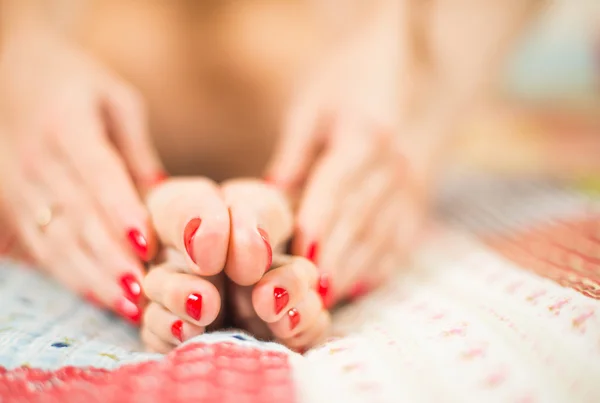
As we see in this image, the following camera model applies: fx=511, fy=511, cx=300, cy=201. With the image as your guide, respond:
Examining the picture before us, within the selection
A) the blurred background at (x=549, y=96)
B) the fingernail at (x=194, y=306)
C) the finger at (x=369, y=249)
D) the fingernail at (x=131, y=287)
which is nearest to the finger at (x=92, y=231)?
the fingernail at (x=131, y=287)

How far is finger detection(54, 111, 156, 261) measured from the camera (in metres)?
0.50

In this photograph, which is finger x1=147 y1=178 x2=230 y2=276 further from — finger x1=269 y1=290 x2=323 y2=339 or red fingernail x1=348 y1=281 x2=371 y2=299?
red fingernail x1=348 y1=281 x2=371 y2=299

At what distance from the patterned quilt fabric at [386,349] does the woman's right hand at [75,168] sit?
0.05 m

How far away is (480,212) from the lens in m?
0.87

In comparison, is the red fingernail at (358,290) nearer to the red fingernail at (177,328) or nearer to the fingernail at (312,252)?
the fingernail at (312,252)

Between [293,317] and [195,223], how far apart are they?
0.38 feet

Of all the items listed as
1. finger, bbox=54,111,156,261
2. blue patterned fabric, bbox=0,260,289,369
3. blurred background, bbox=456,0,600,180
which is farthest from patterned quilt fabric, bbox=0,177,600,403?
blurred background, bbox=456,0,600,180

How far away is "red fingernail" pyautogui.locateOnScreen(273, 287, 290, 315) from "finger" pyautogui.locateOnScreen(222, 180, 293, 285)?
2cm

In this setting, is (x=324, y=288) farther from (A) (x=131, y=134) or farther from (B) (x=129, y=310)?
(A) (x=131, y=134)

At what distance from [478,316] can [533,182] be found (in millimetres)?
614

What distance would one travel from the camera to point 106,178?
560 millimetres

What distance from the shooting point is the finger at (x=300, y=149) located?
0.65 meters

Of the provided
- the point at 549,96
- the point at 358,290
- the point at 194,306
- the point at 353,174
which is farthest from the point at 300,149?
the point at 549,96

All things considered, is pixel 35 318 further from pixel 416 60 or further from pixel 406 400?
pixel 416 60
